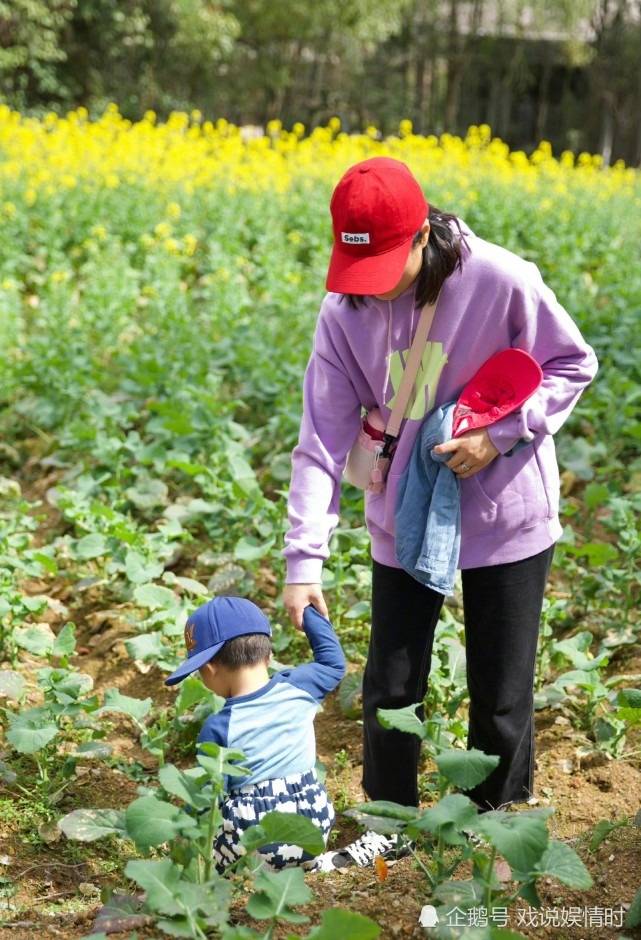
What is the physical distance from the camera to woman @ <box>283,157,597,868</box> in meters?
2.26

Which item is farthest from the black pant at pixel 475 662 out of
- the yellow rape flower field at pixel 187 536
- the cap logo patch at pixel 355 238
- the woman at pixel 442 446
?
the cap logo patch at pixel 355 238

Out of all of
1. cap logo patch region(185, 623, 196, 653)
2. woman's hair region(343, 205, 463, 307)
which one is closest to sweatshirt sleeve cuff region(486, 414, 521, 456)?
woman's hair region(343, 205, 463, 307)

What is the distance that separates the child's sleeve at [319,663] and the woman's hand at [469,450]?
1.43ft

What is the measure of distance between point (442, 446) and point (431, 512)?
0.14 metres

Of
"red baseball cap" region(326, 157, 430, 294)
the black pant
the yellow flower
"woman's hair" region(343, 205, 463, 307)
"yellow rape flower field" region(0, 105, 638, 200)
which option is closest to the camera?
"red baseball cap" region(326, 157, 430, 294)

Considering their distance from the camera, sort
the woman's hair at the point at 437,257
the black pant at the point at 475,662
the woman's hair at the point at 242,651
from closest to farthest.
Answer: the woman's hair at the point at 437,257, the woman's hair at the point at 242,651, the black pant at the point at 475,662

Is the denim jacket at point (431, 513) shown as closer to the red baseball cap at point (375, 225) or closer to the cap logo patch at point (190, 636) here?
the red baseball cap at point (375, 225)

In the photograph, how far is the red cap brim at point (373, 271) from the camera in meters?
2.21

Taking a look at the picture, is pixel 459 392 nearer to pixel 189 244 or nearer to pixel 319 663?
pixel 319 663

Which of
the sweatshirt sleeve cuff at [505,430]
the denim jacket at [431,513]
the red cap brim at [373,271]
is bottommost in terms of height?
the denim jacket at [431,513]

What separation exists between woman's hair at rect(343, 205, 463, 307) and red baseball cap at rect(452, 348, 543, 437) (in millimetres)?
188

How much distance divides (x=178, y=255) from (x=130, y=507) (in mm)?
3810

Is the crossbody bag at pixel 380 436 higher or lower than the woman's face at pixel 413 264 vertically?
lower

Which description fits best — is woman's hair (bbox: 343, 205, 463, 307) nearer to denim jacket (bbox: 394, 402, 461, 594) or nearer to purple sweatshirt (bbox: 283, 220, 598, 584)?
purple sweatshirt (bbox: 283, 220, 598, 584)
